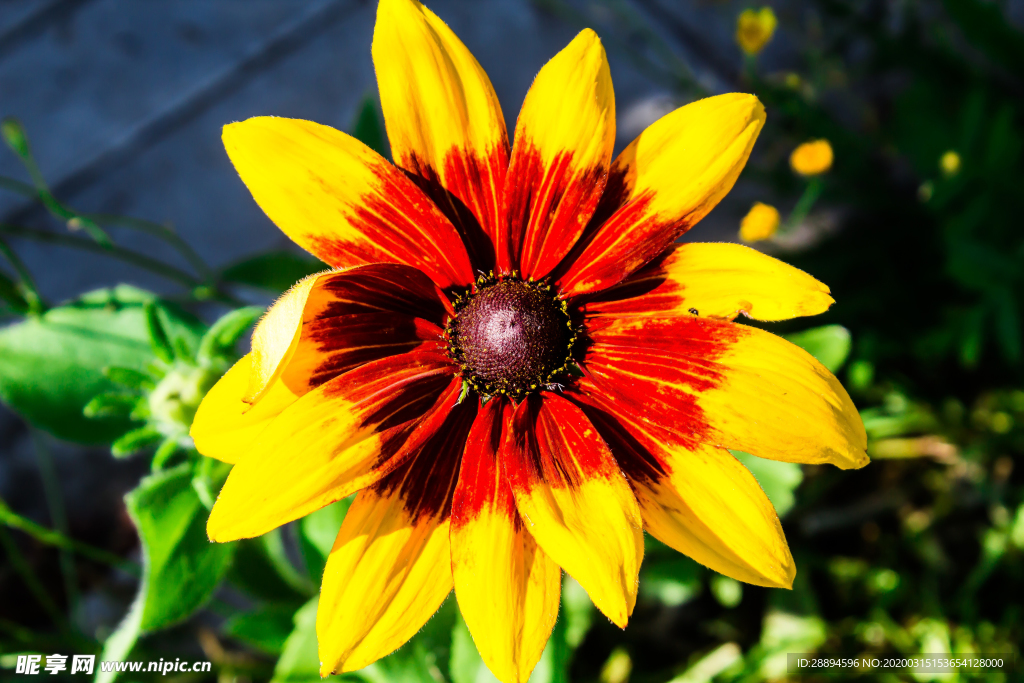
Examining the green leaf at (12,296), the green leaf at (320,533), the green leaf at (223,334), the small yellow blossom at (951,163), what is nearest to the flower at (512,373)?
the green leaf at (223,334)

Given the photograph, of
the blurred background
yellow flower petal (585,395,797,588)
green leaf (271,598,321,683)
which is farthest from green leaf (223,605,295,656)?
yellow flower petal (585,395,797,588)

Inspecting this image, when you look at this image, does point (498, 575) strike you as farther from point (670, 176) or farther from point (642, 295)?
point (670, 176)

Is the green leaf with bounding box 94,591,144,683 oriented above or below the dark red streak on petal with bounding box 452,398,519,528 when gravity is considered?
below

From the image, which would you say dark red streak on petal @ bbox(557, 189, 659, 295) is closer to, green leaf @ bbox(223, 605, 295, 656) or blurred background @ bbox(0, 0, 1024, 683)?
blurred background @ bbox(0, 0, 1024, 683)

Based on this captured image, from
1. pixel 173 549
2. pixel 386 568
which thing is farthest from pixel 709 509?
pixel 173 549

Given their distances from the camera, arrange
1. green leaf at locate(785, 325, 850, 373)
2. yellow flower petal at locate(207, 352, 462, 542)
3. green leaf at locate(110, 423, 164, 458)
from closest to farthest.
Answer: yellow flower petal at locate(207, 352, 462, 542)
green leaf at locate(110, 423, 164, 458)
green leaf at locate(785, 325, 850, 373)

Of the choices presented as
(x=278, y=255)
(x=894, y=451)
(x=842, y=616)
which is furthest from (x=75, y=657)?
(x=894, y=451)
